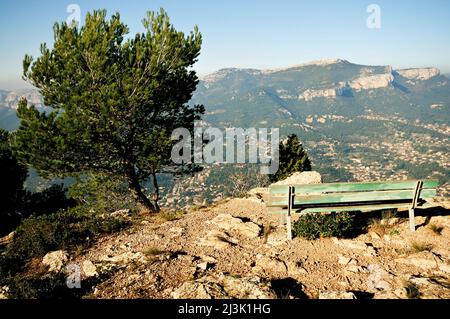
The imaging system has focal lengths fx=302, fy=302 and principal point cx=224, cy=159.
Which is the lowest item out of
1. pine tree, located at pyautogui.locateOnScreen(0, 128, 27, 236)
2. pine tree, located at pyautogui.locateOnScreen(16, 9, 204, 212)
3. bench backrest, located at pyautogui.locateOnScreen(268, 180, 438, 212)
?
pine tree, located at pyautogui.locateOnScreen(0, 128, 27, 236)

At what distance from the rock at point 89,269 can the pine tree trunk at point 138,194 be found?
8.22 m

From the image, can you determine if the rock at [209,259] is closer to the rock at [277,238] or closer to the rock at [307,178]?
the rock at [277,238]

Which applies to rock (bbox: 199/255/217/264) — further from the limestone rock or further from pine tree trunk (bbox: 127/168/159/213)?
pine tree trunk (bbox: 127/168/159/213)

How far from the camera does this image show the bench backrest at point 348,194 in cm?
818

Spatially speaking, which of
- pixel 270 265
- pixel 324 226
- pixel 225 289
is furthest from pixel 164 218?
pixel 225 289

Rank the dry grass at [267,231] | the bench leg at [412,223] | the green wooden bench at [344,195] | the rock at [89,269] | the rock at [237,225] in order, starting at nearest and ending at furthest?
the rock at [89,269] → the green wooden bench at [344,195] → the bench leg at [412,223] → the dry grass at [267,231] → the rock at [237,225]

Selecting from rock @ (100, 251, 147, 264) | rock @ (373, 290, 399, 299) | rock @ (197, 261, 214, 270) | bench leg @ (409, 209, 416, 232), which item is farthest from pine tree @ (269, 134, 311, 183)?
rock @ (373, 290, 399, 299)

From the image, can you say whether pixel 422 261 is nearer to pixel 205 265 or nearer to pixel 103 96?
pixel 205 265

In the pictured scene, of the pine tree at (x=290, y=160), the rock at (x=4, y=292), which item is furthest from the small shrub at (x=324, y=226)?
the pine tree at (x=290, y=160)

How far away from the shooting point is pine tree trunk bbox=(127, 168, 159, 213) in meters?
15.9

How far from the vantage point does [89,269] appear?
7.41 meters

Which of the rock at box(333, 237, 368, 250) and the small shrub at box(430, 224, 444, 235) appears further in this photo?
the small shrub at box(430, 224, 444, 235)

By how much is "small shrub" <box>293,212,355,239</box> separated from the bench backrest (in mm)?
335
